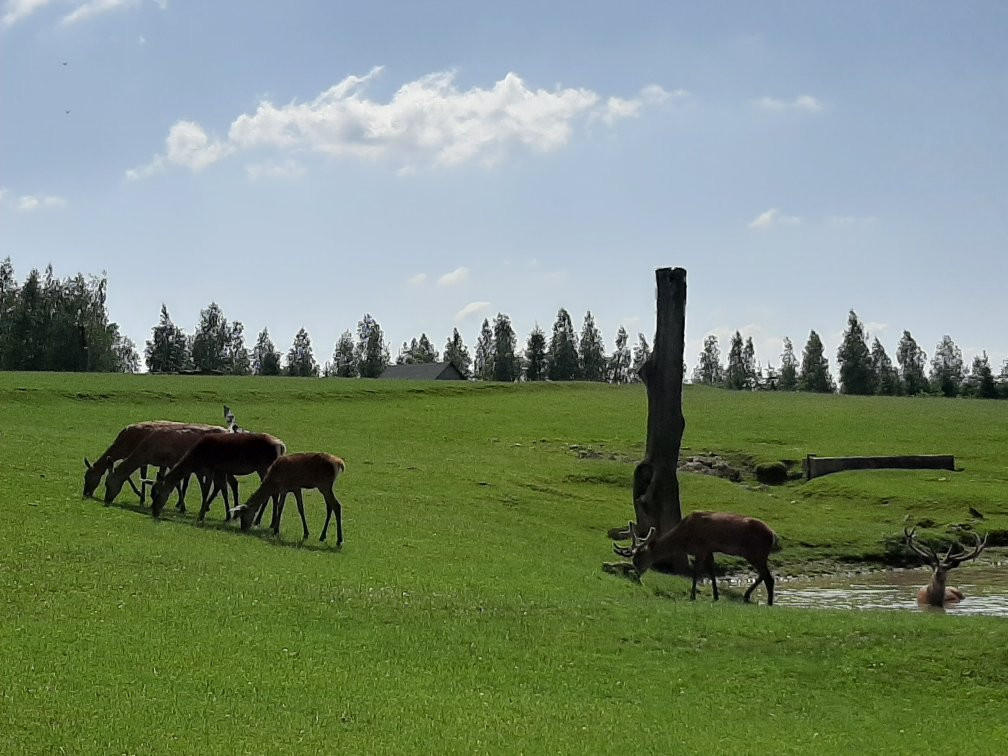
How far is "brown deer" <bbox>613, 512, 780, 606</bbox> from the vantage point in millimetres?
18625

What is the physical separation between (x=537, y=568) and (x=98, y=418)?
29092 millimetres

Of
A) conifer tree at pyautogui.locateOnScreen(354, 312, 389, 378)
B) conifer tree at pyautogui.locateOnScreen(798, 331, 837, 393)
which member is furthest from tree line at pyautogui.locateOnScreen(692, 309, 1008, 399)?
conifer tree at pyautogui.locateOnScreen(354, 312, 389, 378)

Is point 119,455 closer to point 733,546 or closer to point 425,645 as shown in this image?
point 733,546

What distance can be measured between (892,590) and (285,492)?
12.5m

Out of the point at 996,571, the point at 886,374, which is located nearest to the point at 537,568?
the point at 996,571

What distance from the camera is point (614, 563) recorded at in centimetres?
2097

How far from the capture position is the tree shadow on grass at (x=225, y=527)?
1930 centimetres

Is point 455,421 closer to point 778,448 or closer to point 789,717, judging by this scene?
point 778,448

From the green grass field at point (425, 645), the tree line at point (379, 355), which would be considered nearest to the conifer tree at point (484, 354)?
the tree line at point (379, 355)

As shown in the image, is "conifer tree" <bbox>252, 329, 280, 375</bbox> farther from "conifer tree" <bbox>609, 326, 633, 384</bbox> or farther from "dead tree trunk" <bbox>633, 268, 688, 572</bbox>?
"dead tree trunk" <bbox>633, 268, 688, 572</bbox>

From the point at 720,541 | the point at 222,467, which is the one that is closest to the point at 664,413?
the point at 720,541

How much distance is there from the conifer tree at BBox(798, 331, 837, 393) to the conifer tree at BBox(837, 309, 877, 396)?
552 centimetres

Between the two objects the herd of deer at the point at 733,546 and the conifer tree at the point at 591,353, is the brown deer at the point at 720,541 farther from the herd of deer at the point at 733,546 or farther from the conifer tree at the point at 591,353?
the conifer tree at the point at 591,353

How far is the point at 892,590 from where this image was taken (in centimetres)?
2234
